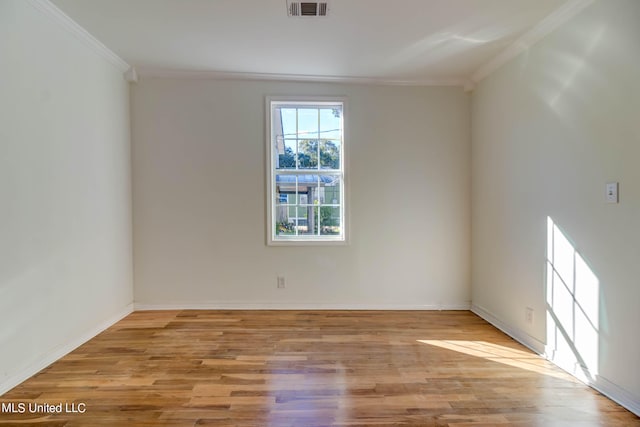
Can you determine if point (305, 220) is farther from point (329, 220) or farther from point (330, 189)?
point (330, 189)

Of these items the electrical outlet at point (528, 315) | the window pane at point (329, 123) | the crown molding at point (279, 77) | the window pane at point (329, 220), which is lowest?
the electrical outlet at point (528, 315)

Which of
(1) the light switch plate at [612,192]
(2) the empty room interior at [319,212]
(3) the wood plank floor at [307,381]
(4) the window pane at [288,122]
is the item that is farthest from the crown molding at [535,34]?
(3) the wood plank floor at [307,381]

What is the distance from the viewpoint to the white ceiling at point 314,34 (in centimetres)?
228

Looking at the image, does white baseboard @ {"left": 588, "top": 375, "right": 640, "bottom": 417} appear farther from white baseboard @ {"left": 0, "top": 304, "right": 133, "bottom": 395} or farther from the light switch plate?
white baseboard @ {"left": 0, "top": 304, "right": 133, "bottom": 395}

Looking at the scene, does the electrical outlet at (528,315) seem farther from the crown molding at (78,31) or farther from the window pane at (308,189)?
the crown molding at (78,31)

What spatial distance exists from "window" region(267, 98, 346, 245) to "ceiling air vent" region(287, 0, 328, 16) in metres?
1.29

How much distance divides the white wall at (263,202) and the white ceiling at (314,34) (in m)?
0.32

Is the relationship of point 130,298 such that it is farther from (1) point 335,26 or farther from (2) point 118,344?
(1) point 335,26

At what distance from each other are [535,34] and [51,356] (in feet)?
14.0

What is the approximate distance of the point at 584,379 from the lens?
213cm

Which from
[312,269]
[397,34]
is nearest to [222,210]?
[312,269]

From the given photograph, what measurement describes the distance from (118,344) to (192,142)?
6.55 feet

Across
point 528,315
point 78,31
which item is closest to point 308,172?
point 78,31

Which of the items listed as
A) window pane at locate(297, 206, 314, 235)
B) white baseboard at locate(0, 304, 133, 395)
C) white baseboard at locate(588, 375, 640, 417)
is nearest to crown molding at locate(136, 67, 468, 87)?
window pane at locate(297, 206, 314, 235)
